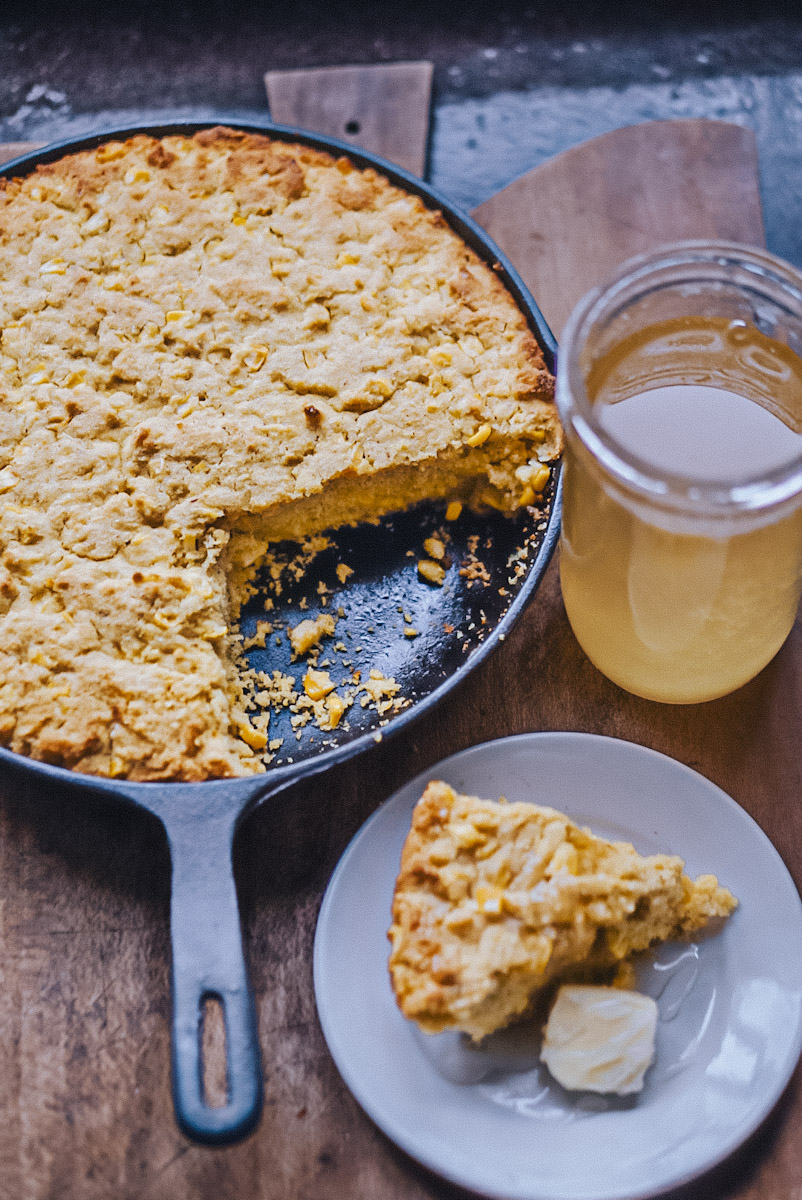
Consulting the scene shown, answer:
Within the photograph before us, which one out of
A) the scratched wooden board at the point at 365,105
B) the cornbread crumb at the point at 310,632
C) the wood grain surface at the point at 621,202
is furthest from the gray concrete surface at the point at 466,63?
the cornbread crumb at the point at 310,632

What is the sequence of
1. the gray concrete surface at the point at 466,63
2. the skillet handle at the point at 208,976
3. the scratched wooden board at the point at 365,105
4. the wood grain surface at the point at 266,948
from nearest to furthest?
the skillet handle at the point at 208,976, the wood grain surface at the point at 266,948, the scratched wooden board at the point at 365,105, the gray concrete surface at the point at 466,63

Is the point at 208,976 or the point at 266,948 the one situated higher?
the point at 208,976

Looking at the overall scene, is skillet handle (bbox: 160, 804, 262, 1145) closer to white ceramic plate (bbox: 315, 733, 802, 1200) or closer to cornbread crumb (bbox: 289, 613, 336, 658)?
white ceramic plate (bbox: 315, 733, 802, 1200)

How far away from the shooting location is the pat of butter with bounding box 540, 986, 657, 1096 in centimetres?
172

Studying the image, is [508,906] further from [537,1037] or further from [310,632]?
[310,632]

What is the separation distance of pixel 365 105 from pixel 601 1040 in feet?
7.58

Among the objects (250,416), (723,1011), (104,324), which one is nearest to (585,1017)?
(723,1011)

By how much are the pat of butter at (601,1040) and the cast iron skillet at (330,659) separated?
0.50 metres

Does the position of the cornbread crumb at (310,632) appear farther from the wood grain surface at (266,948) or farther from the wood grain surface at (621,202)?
the wood grain surface at (621,202)

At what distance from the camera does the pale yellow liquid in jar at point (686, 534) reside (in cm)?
167

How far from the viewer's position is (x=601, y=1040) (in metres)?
1.73

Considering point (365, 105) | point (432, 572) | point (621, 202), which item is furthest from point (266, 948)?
point (365, 105)

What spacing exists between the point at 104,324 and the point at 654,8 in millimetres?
2387

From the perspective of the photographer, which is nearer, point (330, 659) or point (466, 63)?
point (330, 659)
